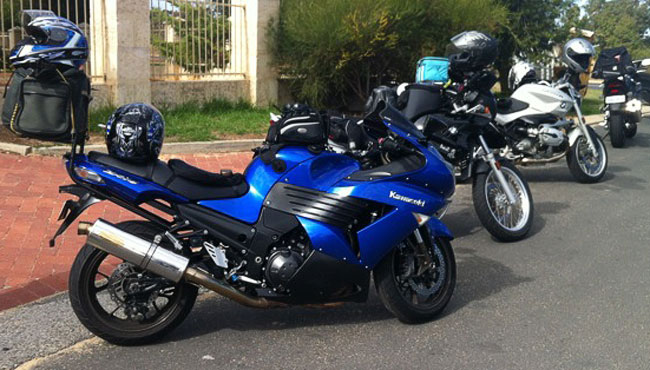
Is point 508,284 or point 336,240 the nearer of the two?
point 336,240

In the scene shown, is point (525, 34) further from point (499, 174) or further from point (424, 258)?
point (424, 258)

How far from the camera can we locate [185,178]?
14.4 ft

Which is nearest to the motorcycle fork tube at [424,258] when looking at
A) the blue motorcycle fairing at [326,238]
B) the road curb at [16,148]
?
the blue motorcycle fairing at [326,238]

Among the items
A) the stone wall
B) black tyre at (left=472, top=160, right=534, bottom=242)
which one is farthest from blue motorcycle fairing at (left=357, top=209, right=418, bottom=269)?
the stone wall

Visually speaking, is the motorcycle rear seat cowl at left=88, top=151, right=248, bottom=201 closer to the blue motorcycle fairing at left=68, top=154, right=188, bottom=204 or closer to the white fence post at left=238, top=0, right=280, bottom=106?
the blue motorcycle fairing at left=68, top=154, right=188, bottom=204

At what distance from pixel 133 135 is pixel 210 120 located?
26.0ft

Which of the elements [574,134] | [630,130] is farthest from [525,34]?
[574,134]

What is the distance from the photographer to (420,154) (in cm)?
493

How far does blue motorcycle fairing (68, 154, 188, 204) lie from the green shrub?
8.66 meters

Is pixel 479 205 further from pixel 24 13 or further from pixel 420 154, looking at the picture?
pixel 24 13

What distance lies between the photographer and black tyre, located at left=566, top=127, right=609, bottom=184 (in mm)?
9477

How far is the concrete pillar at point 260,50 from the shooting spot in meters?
13.2

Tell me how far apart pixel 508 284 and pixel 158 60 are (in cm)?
803

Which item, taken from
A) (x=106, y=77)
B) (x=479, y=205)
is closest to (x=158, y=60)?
(x=106, y=77)
